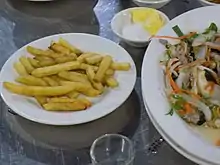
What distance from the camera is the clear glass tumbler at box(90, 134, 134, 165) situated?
0.99 meters

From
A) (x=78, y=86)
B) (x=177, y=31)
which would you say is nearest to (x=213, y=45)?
(x=177, y=31)

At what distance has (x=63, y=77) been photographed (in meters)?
1.11

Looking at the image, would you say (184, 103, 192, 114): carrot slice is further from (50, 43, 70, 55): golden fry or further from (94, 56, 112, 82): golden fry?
(50, 43, 70, 55): golden fry

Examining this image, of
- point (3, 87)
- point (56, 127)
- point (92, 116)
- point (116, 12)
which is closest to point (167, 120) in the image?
point (92, 116)

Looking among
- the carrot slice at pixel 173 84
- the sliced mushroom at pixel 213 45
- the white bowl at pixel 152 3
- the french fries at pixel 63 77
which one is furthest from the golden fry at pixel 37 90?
the white bowl at pixel 152 3

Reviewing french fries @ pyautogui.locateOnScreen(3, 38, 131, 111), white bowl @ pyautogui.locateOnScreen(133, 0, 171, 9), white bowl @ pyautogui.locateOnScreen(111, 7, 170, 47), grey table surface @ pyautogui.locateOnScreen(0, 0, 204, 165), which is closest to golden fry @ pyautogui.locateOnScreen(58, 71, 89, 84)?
french fries @ pyautogui.locateOnScreen(3, 38, 131, 111)

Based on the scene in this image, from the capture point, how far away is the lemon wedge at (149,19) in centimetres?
129

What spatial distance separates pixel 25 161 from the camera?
1.05 metres

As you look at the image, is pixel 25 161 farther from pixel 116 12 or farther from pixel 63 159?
pixel 116 12

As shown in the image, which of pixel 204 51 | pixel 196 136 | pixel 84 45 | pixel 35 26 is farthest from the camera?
pixel 35 26

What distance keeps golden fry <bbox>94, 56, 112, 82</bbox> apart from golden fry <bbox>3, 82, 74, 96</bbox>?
69mm

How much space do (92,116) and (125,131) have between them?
0.33ft

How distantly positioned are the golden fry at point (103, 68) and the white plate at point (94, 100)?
0.03 m

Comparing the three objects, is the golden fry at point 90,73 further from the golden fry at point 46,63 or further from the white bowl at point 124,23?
the white bowl at point 124,23
